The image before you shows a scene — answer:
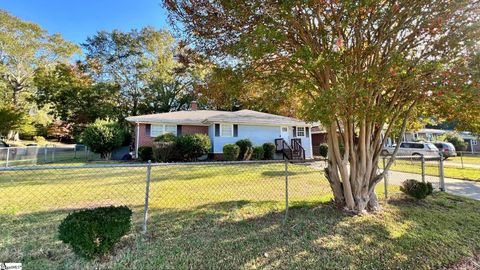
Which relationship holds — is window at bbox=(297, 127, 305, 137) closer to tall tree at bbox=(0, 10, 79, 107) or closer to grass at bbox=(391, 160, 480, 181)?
grass at bbox=(391, 160, 480, 181)

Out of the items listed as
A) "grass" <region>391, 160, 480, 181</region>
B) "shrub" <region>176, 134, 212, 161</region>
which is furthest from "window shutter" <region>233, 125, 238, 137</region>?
"grass" <region>391, 160, 480, 181</region>

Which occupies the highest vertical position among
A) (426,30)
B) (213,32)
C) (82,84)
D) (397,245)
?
(82,84)

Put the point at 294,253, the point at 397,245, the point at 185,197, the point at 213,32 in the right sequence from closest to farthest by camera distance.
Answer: the point at 294,253 → the point at 397,245 → the point at 213,32 → the point at 185,197

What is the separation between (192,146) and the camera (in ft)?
47.7

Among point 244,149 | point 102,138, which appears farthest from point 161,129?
point 244,149

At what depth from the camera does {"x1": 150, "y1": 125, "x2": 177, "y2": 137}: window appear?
16688 millimetres

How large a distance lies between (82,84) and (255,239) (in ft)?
91.0

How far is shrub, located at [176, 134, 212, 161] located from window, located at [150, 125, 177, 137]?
8.39ft

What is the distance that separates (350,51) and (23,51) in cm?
2976

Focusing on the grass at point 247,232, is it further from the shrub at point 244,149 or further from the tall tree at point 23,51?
the tall tree at point 23,51

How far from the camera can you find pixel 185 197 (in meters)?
Result: 6.29

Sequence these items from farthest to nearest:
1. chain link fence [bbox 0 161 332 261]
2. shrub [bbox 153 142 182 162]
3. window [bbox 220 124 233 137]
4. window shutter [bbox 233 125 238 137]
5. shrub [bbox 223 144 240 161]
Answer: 1. window shutter [bbox 233 125 238 137]
2. window [bbox 220 124 233 137]
3. shrub [bbox 223 144 240 161]
4. shrub [bbox 153 142 182 162]
5. chain link fence [bbox 0 161 332 261]

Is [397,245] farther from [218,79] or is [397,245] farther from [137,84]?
[137,84]

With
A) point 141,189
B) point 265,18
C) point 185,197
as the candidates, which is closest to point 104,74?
point 141,189
